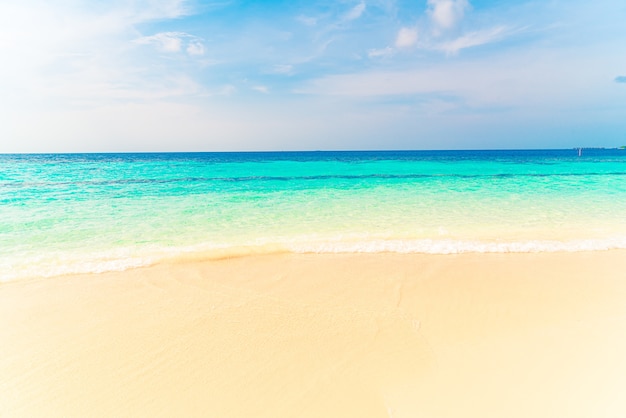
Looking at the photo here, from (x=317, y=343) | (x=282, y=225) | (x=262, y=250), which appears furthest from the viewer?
(x=282, y=225)

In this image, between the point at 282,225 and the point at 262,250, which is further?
the point at 282,225

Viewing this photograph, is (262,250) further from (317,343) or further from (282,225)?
(317,343)

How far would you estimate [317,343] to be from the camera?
376cm

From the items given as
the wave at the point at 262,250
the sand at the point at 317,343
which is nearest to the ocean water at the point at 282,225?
the wave at the point at 262,250

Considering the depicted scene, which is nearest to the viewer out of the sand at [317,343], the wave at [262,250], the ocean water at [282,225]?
the sand at [317,343]

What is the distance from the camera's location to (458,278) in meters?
5.50

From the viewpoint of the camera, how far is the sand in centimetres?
296

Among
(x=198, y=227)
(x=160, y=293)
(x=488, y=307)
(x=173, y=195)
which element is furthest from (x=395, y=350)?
(x=173, y=195)

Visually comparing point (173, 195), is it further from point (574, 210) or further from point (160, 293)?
point (574, 210)

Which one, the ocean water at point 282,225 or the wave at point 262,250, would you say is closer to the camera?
the wave at point 262,250

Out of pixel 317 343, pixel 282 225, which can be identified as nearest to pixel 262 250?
pixel 282 225

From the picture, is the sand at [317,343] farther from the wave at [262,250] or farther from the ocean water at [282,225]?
the ocean water at [282,225]

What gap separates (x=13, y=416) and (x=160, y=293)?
2173mm

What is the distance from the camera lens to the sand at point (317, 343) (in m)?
2.96
